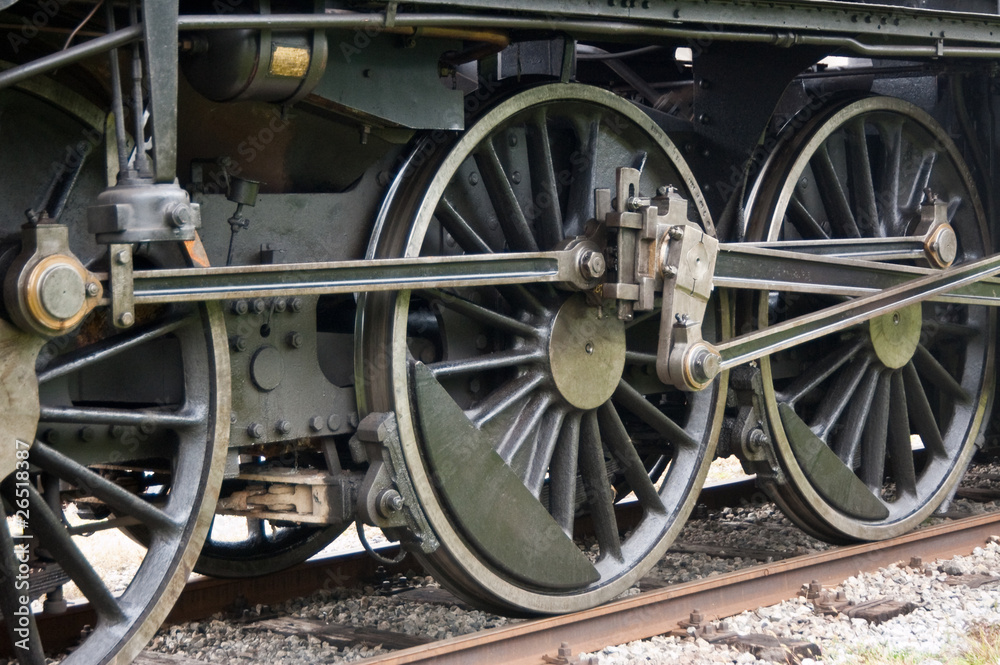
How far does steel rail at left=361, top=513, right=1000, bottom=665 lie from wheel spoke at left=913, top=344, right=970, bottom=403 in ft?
A: 2.33

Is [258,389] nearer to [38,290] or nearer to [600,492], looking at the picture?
[38,290]

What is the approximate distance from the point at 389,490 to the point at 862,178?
3.21m

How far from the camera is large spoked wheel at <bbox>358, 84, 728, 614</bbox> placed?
14.1 feet

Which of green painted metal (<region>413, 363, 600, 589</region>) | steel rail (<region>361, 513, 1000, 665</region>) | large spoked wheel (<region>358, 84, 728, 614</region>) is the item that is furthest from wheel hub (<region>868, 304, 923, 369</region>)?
green painted metal (<region>413, 363, 600, 589</region>)

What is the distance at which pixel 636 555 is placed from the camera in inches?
199

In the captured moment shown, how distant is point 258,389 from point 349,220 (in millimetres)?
697

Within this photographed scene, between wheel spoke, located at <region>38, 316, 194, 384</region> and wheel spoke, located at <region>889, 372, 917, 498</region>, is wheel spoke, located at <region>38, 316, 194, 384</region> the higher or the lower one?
the higher one

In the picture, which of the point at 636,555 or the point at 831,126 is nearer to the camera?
the point at 636,555


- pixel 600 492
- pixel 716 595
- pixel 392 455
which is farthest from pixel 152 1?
pixel 716 595

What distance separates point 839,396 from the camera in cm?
617

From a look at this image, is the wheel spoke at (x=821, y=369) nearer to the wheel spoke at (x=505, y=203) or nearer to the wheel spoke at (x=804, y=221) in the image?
the wheel spoke at (x=804, y=221)

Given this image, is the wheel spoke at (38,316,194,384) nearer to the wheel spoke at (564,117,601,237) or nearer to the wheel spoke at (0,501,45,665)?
the wheel spoke at (0,501,45,665)

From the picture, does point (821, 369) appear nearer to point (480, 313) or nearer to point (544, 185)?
point (544, 185)

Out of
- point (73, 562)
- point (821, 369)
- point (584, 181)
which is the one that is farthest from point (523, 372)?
point (821, 369)
